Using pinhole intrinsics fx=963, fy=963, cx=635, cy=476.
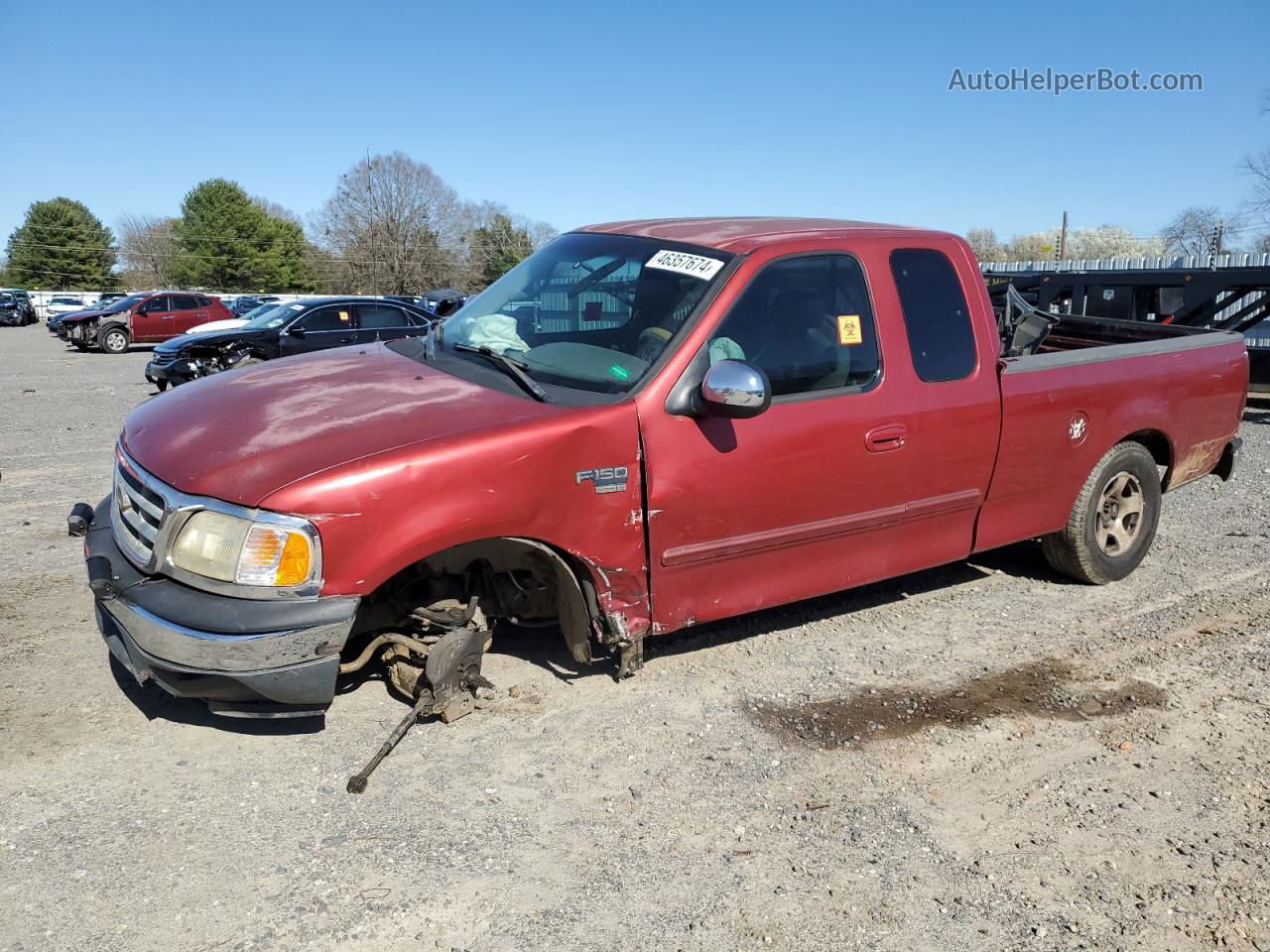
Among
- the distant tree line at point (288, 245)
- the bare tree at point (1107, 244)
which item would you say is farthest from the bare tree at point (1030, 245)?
the distant tree line at point (288, 245)

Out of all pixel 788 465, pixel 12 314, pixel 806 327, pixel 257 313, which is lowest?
pixel 788 465

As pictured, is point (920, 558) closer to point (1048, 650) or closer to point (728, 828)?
point (1048, 650)

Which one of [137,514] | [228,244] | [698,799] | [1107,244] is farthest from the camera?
[228,244]

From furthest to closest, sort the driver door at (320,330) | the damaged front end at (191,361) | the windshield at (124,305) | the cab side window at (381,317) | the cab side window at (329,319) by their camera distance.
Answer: the windshield at (124,305) < the cab side window at (381,317) < the cab side window at (329,319) < the driver door at (320,330) < the damaged front end at (191,361)

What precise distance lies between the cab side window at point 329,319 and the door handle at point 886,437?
13732 mm

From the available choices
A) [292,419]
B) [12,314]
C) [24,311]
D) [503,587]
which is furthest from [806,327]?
[24,311]

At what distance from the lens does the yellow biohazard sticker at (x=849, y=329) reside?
415 centimetres

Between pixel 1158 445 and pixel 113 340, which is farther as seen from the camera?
pixel 113 340

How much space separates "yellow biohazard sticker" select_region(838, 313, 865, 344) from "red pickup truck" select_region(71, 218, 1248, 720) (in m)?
0.02

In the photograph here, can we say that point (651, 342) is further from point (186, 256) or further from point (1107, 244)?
point (186, 256)

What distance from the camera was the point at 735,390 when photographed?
353cm

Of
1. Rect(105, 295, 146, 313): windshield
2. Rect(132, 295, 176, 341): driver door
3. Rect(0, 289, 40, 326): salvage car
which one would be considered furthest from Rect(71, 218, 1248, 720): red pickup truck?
Rect(0, 289, 40, 326): salvage car

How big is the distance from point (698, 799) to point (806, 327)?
1980 mm

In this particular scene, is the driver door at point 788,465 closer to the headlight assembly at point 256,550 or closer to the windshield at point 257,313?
the headlight assembly at point 256,550
